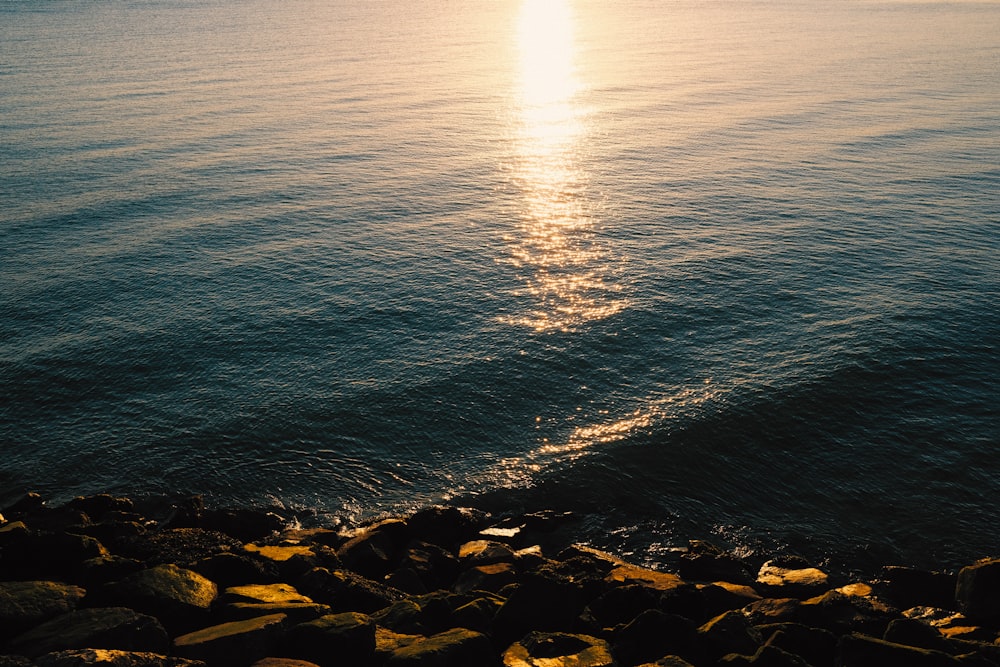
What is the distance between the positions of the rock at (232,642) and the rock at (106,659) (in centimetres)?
49

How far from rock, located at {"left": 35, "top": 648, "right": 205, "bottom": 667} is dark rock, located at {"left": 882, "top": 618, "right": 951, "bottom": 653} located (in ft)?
61.5

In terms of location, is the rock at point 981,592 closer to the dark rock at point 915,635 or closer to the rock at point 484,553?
the dark rock at point 915,635

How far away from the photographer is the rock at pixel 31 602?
21578mm

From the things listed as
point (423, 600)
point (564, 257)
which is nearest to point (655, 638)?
point (423, 600)

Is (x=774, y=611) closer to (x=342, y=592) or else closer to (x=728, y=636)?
(x=728, y=636)

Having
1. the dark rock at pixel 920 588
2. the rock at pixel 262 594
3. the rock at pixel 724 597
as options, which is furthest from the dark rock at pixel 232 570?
the dark rock at pixel 920 588

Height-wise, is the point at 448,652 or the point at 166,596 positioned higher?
the point at 166,596

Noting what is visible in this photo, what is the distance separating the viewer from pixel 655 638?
22938 mm

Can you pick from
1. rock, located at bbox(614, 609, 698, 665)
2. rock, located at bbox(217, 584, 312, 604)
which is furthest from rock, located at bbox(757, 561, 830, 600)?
rock, located at bbox(217, 584, 312, 604)

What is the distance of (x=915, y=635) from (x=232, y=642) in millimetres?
18724

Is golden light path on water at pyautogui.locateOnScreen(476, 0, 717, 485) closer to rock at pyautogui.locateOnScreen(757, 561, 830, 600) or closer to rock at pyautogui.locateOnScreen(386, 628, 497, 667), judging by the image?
rock at pyautogui.locateOnScreen(757, 561, 830, 600)

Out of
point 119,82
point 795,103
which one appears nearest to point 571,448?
point 795,103

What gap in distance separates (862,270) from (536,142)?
50.1 m

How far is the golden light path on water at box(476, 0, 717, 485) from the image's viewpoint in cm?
3872
